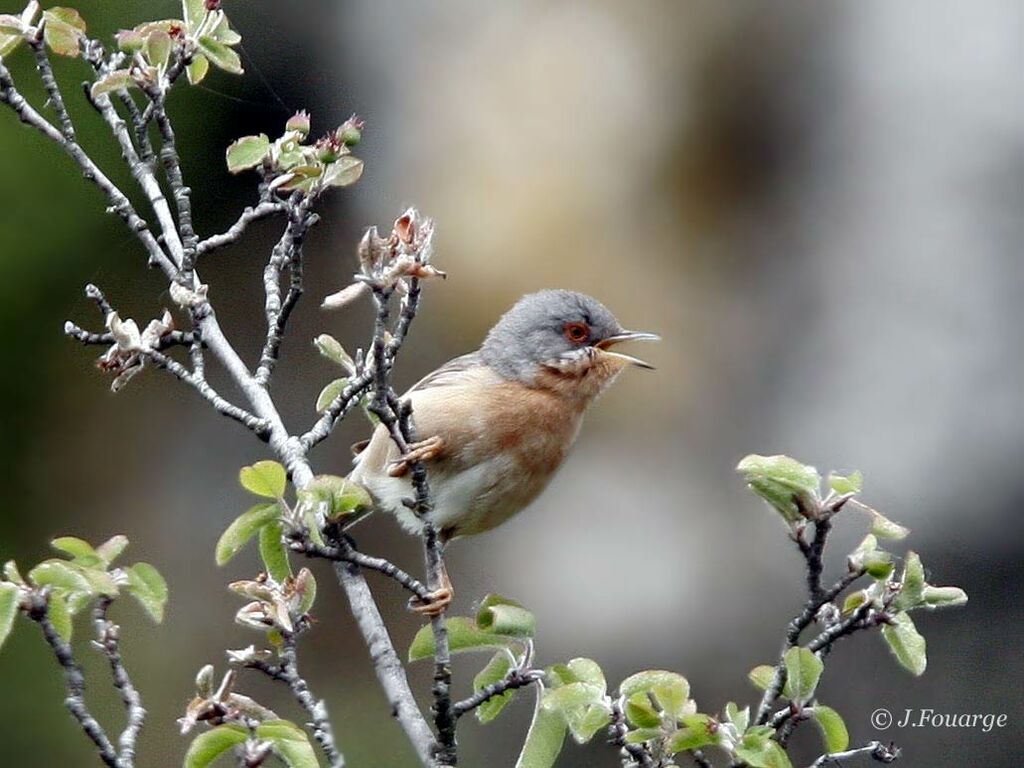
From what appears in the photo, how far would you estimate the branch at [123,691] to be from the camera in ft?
7.67

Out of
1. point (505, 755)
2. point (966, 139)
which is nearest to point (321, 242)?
point (505, 755)

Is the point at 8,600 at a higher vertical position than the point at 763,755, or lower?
higher

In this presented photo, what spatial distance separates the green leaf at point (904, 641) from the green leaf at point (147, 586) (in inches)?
53.3

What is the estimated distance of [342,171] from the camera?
2865 millimetres

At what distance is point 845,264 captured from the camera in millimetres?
8820

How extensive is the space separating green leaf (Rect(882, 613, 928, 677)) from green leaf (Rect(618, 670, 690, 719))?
1.39 ft

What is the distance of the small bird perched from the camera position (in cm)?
375

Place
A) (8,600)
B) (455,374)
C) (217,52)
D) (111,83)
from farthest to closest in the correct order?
1. (455,374)
2. (217,52)
3. (111,83)
4. (8,600)

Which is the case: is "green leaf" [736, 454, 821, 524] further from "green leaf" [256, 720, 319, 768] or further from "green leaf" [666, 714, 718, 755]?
"green leaf" [256, 720, 319, 768]

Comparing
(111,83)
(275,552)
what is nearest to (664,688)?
(275,552)

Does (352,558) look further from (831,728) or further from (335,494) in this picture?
(831,728)

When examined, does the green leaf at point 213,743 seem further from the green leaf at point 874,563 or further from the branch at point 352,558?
the green leaf at point 874,563

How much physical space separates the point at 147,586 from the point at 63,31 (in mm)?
1370

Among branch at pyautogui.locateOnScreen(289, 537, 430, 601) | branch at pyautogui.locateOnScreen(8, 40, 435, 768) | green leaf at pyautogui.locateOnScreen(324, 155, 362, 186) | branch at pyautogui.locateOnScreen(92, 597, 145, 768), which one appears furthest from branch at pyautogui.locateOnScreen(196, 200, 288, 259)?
branch at pyautogui.locateOnScreen(92, 597, 145, 768)
